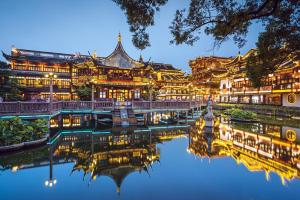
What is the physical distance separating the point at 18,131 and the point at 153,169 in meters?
8.65

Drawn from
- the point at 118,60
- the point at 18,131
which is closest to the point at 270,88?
the point at 118,60

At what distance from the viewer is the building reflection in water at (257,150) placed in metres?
9.96

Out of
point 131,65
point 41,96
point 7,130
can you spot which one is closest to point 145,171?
point 7,130

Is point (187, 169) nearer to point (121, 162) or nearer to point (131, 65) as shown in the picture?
point (121, 162)

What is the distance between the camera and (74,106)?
20750 millimetres

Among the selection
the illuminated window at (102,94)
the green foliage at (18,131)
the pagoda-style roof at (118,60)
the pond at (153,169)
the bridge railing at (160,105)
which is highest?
the pagoda-style roof at (118,60)

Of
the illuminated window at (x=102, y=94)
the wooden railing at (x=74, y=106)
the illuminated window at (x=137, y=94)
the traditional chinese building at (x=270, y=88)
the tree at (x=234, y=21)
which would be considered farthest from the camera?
the illuminated window at (x=137, y=94)

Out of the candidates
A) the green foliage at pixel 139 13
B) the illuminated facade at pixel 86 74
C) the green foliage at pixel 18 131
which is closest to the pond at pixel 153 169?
the green foliage at pixel 18 131

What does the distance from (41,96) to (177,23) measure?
3571 centimetres

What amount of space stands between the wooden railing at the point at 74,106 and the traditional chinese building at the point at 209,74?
32.6 metres

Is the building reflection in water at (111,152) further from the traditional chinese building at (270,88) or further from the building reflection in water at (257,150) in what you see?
the traditional chinese building at (270,88)

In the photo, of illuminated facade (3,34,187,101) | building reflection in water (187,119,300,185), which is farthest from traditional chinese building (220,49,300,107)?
illuminated facade (3,34,187,101)

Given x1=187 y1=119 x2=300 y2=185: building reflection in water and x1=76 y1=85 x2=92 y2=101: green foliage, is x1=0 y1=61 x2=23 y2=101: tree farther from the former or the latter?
x1=187 y1=119 x2=300 y2=185: building reflection in water

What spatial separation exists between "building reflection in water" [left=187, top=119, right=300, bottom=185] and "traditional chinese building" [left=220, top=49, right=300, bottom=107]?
8.95 m
